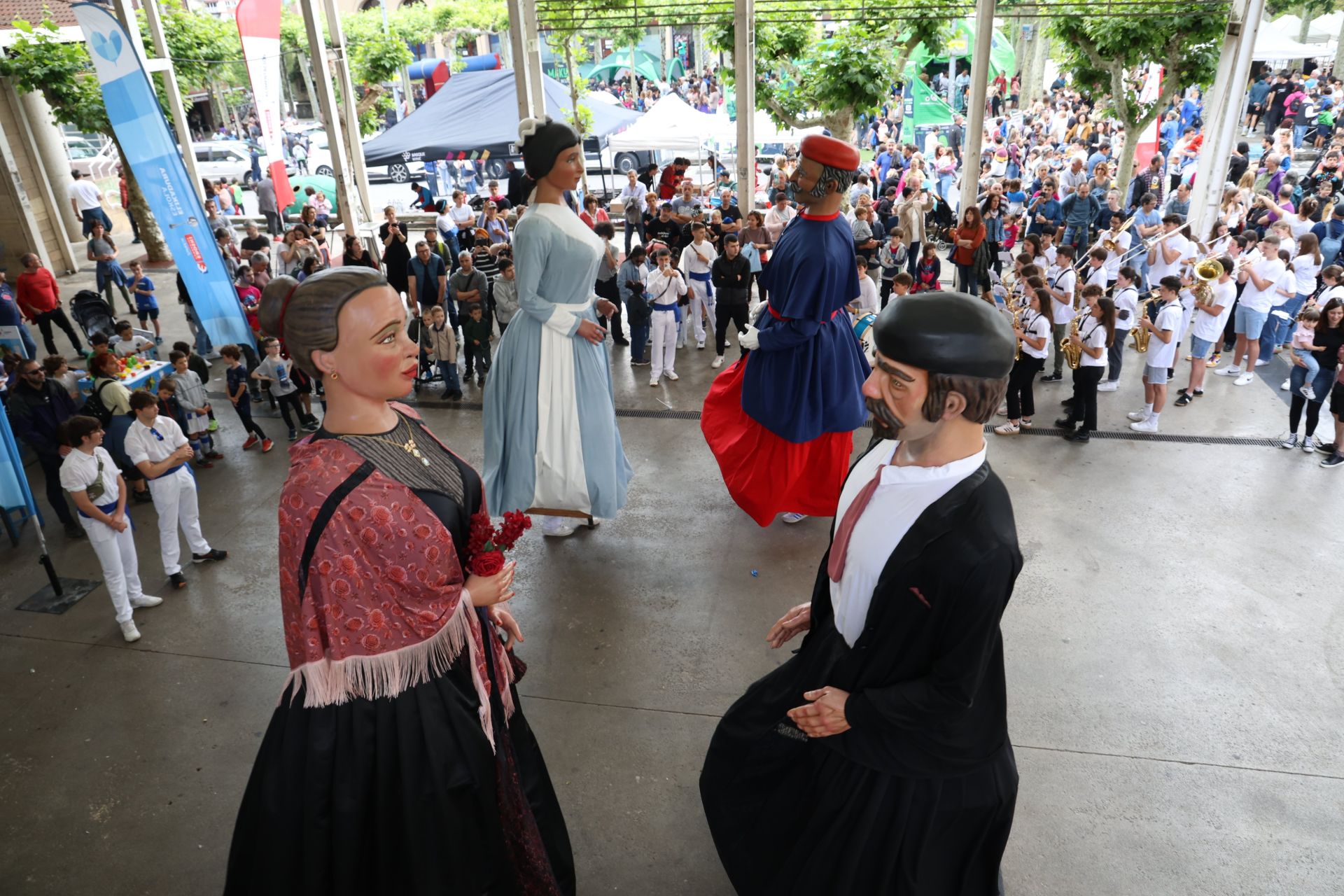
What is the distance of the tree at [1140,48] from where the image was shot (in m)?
10.1

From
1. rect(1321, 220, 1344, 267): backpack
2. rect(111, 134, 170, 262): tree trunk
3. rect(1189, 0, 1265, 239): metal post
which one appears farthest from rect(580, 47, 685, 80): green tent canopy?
rect(1321, 220, 1344, 267): backpack

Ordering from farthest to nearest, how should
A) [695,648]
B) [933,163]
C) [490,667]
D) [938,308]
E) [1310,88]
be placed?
[1310,88] < [933,163] < [695,648] < [490,667] < [938,308]

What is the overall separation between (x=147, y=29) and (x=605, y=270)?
32.1 feet

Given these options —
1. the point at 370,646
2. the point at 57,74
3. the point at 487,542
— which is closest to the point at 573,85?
the point at 57,74

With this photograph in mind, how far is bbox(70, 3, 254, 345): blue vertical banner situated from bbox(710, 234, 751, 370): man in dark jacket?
14.7ft

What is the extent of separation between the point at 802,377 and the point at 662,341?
3.45 m

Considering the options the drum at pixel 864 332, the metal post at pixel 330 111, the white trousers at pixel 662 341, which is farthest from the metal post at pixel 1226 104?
the metal post at pixel 330 111

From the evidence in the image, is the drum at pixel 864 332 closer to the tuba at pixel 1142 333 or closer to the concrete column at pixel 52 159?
the tuba at pixel 1142 333

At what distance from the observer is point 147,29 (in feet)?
43.0

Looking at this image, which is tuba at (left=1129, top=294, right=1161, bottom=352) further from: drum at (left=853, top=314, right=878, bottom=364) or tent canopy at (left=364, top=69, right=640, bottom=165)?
tent canopy at (left=364, top=69, right=640, bottom=165)

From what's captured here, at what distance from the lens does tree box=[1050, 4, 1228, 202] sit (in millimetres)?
10133

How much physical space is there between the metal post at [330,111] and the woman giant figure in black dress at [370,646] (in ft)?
35.6

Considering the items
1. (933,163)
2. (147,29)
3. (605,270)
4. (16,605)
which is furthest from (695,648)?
(933,163)

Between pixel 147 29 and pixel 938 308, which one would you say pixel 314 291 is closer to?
pixel 938 308
